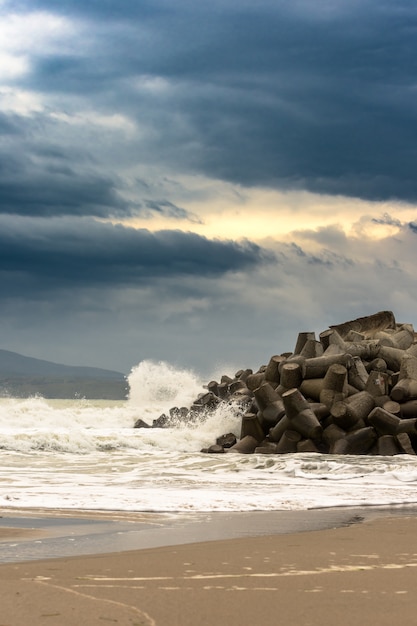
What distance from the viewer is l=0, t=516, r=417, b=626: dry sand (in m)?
4.04

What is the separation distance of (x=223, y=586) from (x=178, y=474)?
8.81 metres

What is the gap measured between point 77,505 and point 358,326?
15.5 meters

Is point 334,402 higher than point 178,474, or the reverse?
point 334,402

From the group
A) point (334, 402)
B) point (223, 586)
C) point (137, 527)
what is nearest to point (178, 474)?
point (334, 402)

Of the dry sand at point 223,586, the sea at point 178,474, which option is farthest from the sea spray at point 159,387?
the dry sand at point 223,586

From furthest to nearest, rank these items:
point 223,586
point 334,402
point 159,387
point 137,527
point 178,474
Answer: point 159,387 < point 334,402 < point 178,474 < point 137,527 < point 223,586

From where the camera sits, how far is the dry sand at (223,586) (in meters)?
4.04

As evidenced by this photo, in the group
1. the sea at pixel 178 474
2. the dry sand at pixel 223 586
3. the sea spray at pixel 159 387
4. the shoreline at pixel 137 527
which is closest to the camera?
the dry sand at pixel 223 586

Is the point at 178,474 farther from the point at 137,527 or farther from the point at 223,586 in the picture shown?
the point at 223,586

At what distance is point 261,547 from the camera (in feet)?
20.5

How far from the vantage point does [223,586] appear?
476cm

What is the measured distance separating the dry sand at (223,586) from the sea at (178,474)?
128 inches

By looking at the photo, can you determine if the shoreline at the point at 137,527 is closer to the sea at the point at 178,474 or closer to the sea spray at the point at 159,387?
the sea at the point at 178,474

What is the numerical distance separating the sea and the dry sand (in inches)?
128
